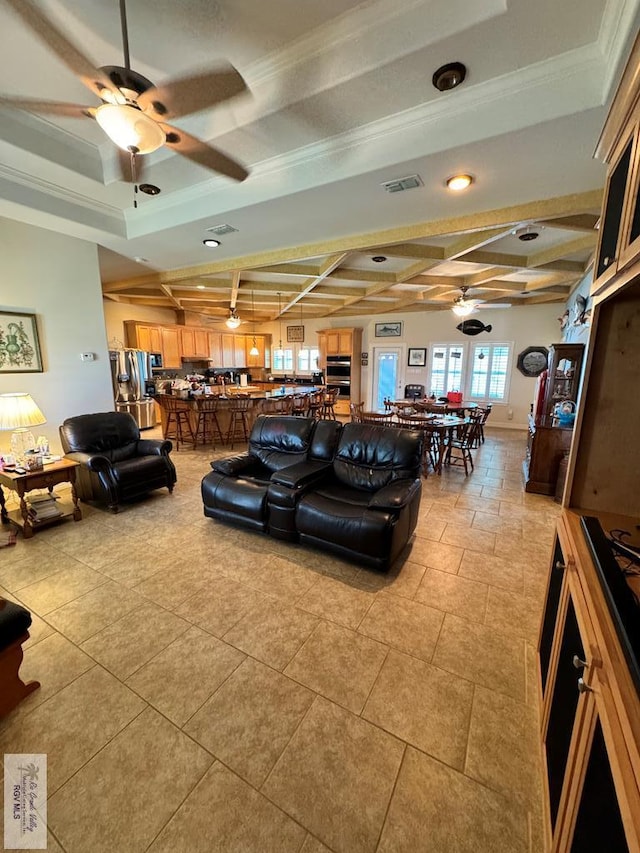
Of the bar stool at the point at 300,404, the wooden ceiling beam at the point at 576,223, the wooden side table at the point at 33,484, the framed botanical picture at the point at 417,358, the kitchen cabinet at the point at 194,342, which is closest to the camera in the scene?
the wooden side table at the point at 33,484

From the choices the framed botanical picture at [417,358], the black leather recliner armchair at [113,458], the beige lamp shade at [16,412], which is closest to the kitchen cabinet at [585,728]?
the black leather recliner armchair at [113,458]

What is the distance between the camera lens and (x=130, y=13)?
1.74m

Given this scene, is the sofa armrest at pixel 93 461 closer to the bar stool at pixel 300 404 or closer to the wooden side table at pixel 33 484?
the wooden side table at pixel 33 484

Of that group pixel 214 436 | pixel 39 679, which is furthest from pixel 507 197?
pixel 214 436

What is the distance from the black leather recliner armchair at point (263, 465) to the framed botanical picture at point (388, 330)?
251 inches

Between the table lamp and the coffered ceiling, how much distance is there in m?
1.91

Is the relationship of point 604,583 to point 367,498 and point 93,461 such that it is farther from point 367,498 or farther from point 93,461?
point 93,461

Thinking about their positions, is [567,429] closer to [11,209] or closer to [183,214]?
[183,214]

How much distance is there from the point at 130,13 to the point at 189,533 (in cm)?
351

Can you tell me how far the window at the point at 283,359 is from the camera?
10961 mm

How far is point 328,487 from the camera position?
3.15 meters

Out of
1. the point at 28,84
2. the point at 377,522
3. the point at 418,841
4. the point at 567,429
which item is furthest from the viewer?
the point at 567,429

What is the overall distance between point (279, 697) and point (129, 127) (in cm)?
300

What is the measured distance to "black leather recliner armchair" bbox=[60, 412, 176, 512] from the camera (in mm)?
3596
